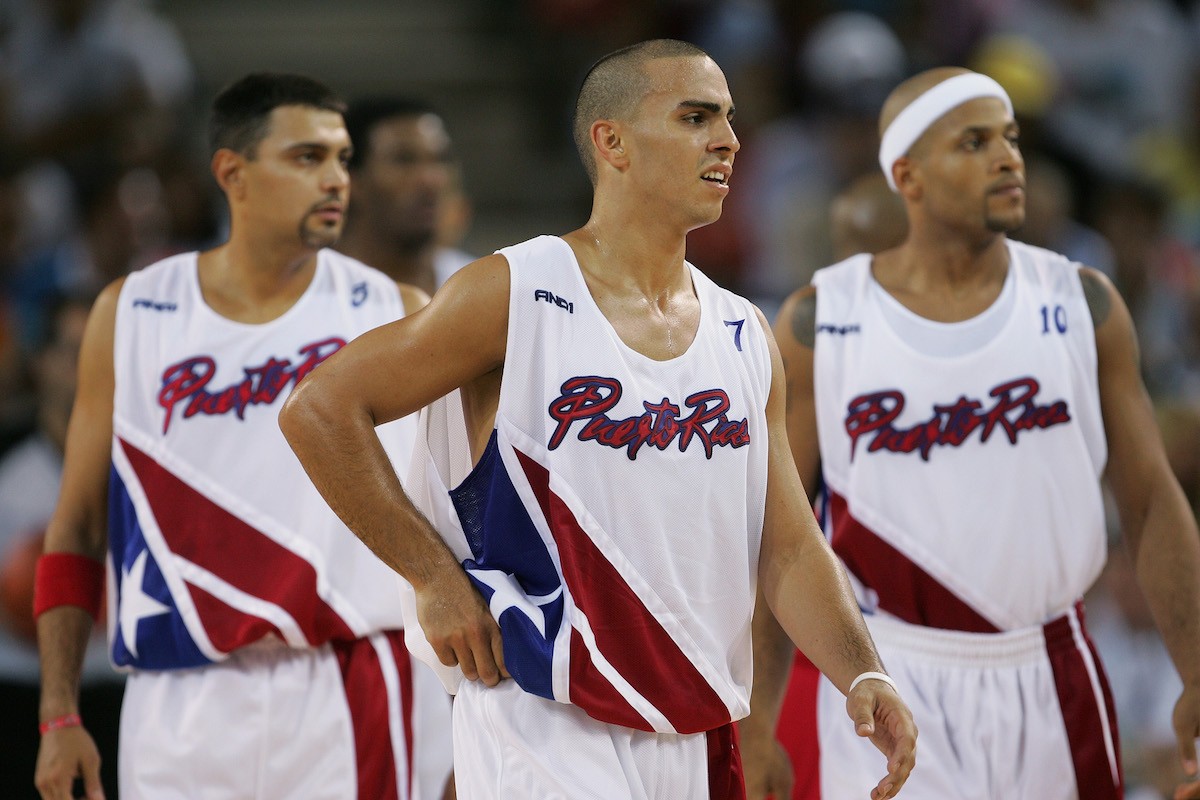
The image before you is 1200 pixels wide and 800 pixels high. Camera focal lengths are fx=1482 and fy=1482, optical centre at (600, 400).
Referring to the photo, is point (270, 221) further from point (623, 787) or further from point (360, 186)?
point (623, 787)

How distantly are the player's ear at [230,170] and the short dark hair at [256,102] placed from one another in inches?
0.9

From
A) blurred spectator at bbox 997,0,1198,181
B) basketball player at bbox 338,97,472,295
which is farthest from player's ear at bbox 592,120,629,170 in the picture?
blurred spectator at bbox 997,0,1198,181

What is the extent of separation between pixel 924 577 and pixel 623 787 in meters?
1.45

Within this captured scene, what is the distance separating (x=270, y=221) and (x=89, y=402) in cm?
78

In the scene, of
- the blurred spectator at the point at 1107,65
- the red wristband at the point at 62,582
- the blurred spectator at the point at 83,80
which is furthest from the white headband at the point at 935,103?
the blurred spectator at the point at 83,80

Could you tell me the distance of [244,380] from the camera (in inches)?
174

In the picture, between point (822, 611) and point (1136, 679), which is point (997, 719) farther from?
point (1136, 679)

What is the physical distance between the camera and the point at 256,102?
4.70m

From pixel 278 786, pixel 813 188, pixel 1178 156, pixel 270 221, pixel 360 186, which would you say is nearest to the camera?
pixel 278 786

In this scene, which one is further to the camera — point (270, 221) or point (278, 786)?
point (270, 221)

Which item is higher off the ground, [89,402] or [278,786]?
[89,402]

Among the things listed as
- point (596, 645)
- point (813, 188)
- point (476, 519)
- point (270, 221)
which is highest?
point (813, 188)

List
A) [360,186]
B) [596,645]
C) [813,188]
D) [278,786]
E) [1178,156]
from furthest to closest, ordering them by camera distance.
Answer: [1178,156] → [813,188] → [360,186] → [278,786] → [596,645]

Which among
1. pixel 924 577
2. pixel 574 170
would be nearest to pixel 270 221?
pixel 924 577
